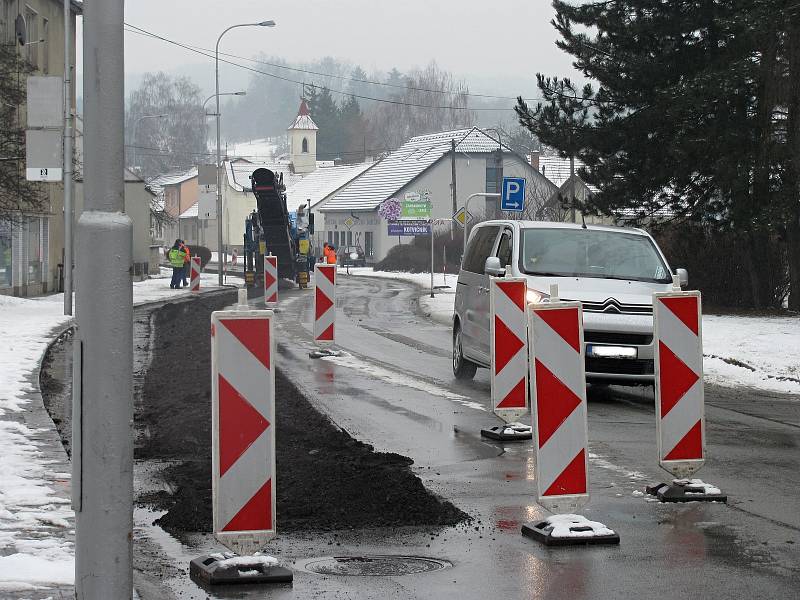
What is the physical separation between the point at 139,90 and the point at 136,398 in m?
160

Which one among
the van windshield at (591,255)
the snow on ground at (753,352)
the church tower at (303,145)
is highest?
the church tower at (303,145)

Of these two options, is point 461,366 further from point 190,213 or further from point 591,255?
point 190,213

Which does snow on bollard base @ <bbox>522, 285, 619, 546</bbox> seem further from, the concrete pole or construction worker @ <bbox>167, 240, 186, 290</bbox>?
construction worker @ <bbox>167, 240, 186, 290</bbox>

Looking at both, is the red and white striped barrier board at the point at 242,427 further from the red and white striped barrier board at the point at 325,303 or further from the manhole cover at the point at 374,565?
the red and white striped barrier board at the point at 325,303

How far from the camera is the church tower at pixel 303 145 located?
12812cm

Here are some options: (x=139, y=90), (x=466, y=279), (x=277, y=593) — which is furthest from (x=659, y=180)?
(x=139, y=90)

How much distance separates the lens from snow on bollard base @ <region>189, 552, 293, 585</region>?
612 centimetres

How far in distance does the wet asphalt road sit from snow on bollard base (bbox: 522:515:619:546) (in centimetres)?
7

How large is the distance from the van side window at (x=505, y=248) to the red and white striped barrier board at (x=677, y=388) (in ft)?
21.4

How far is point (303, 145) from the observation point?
129125 millimetres

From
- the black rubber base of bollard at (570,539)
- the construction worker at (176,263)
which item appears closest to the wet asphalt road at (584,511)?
the black rubber base of bollard at (570,539)

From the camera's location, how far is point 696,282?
30188 millimetres

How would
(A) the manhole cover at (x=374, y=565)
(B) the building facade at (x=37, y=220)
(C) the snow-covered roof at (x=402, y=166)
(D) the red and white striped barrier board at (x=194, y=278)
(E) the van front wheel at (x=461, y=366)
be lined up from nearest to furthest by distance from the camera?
1. (A) the manhole cover at (x=374, y=565)
2. (E) the van front wheel at (x=461, y=366)
3. (B) the building facade at (x=37, y=220)
4. (D) the red and white striped barrier board at (x=194, y=278)
5. (C) the snow-covered roof at (x=402, y=166)

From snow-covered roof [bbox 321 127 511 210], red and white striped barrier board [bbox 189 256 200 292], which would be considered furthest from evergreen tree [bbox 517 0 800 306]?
snow-covered roof [bbox 321 127 511 210]
